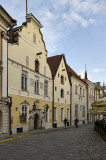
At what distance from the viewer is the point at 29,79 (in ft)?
70.9

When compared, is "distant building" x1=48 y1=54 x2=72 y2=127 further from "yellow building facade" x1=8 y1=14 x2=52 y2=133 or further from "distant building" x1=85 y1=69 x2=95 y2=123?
"distant building" x1=85 y1=69 x2=95 y2=123

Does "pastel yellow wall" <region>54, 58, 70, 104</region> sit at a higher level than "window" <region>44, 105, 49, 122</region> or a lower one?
higher

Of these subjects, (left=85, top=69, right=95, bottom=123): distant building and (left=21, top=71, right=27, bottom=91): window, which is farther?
(left=85, top=69, right=95, bottom=123): distant building

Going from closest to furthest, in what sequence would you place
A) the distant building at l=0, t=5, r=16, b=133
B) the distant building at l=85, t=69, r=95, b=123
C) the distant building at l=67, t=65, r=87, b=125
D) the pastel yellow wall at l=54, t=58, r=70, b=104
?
the distant building at l=0, t=5, r=16, b=133 → the pastel yellow wall at l=54, t=58, r=70, b=104 → the distant building at l=67, t=65, r=87, b=125 → the distant building at l=85, t=69, r=95, b=123

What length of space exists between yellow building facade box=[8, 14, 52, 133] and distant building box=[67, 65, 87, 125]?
9.61 meters

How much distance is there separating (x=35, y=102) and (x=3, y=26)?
9362 millimetres

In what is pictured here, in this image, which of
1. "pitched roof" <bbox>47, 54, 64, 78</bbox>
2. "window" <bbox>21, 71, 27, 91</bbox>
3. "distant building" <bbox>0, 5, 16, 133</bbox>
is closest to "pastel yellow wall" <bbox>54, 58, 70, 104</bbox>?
"pitched roof" <bbox>47, 54, 64, 78</bbox>

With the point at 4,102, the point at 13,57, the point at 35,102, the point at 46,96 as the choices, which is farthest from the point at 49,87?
the point at 4,102

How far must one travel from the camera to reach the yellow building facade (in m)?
18.8

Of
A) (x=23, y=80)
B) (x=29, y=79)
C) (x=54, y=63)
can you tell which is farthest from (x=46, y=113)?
(x=54, y=63)

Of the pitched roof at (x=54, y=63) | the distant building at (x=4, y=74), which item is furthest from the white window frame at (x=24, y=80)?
the pitched roof at (x=54, y=63)

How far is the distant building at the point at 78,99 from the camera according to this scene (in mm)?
35719

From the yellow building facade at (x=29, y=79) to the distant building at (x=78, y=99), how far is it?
9.61m

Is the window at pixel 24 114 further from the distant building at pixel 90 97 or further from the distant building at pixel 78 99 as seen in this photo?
the distant building at pixel 90 97
